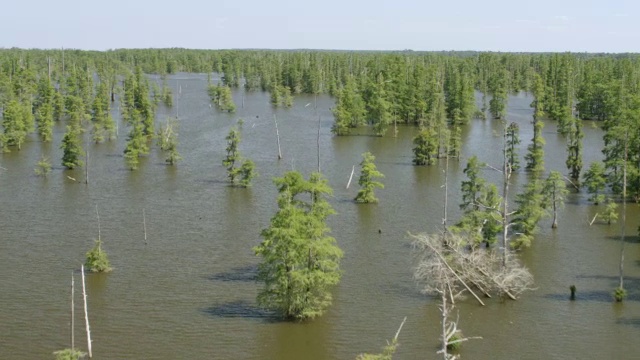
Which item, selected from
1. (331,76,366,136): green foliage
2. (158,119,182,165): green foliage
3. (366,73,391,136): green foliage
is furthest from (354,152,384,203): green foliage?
(366,73,391,136): green foliage

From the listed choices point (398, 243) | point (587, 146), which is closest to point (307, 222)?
point (398, 243)

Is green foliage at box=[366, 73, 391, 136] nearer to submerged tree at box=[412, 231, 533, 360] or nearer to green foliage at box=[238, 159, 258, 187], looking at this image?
green foliage at box=[238, 159, 258, 187]

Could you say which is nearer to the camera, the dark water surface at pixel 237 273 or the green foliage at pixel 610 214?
the dark water surface at pixel 237 273

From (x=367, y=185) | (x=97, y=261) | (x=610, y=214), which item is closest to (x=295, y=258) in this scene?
(x=97, y=261)

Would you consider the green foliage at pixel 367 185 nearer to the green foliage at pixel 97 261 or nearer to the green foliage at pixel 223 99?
the green foliage at pixel 97 261

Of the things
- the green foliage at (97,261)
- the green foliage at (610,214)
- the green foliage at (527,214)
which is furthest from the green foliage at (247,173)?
the green foliage at (610,214)

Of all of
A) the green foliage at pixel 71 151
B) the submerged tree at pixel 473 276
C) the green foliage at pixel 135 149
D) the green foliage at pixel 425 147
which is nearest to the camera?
the submerged tree at pixel 473 276

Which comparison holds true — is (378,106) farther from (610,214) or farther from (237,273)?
(237,273)
